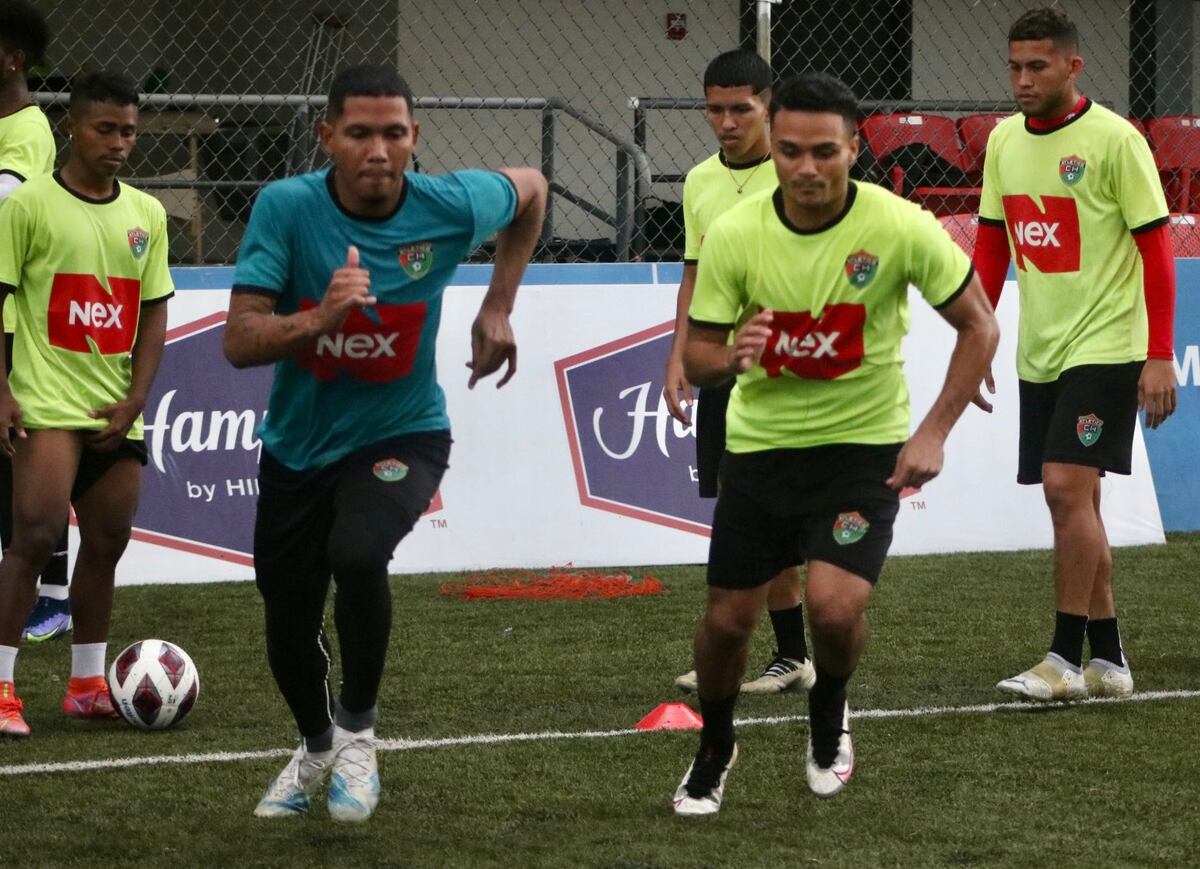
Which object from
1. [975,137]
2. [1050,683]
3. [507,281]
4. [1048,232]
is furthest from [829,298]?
[975,137]

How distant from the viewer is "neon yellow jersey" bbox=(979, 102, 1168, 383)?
5.68 meters

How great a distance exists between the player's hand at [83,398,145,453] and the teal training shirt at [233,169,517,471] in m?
1.31

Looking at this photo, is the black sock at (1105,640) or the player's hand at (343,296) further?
the black sock at (1105,640)

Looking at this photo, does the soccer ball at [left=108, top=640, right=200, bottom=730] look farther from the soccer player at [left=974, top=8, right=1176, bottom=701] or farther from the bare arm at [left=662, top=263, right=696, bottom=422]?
the soccer player at [left=974, top=8, right=1176, bottom=701]

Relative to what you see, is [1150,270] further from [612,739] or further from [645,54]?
[645,54]

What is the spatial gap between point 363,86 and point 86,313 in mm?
1844

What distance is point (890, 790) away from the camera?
4602 millimetres

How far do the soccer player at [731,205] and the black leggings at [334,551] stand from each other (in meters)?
1.73

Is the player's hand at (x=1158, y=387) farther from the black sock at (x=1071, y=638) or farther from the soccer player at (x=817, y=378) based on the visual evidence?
the soccer player at (x=817, y=378)

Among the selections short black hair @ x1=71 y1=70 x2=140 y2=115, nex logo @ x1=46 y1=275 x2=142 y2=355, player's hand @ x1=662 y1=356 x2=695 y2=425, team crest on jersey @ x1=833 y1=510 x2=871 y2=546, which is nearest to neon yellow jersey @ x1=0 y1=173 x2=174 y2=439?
nex logo @ x1=46 y1=275 x2=142 y2=355

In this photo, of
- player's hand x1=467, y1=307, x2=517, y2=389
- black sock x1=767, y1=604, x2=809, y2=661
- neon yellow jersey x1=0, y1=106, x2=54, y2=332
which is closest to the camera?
player's hand x1=467, y1=307, x2=517, y2=389

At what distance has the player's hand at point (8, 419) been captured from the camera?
5422 mm

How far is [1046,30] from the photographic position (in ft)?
18.4

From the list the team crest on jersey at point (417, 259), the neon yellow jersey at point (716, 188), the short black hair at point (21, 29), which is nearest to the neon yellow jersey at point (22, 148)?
the short black hair at point (21, 29)
